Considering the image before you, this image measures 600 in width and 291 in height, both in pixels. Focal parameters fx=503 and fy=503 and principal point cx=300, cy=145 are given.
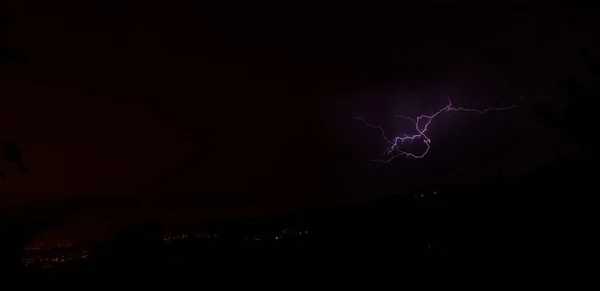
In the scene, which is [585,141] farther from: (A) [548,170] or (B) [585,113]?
(A) [548,170]

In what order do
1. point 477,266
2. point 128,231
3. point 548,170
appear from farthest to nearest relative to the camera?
point 128,231, point 548,170, point 477,266

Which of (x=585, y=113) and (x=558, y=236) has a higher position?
(x=585, y=113)

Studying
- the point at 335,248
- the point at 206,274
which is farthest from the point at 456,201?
the point at 206,274

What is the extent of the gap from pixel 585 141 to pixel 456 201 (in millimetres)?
3245

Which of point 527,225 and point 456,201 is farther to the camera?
point 456,201

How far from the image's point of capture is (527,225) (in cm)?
959

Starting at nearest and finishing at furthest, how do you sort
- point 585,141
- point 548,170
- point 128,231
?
1. point 585,141
2. point 548,170
3. point 128,231

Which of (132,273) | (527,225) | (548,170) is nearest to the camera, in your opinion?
(132,273)

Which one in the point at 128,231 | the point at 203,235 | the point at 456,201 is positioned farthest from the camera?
the point at 203,235

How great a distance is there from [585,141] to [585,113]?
0.58 metres

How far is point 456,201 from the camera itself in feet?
40.9

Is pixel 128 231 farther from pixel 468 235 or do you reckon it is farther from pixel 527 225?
pixel 527 225

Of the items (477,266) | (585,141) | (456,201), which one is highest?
(585,141)

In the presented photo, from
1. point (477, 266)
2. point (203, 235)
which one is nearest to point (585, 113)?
point (477, 266)
